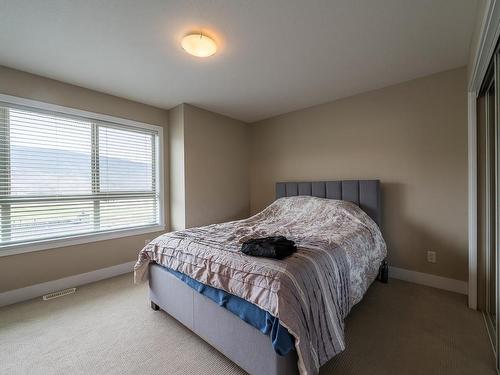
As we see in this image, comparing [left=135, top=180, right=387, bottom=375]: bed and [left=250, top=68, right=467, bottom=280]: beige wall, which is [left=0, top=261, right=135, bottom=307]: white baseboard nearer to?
[left=135, top=180, right=387, bottom=375]: bed

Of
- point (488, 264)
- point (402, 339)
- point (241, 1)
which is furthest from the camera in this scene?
point (488, 264)

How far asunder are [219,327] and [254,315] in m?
0.36

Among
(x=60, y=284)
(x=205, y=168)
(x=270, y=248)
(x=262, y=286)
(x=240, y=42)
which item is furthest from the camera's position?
(x=205, y=168)

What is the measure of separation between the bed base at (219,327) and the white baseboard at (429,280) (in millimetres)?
2180

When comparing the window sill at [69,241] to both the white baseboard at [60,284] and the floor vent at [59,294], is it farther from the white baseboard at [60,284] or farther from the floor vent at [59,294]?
the floor vent at [59,294]

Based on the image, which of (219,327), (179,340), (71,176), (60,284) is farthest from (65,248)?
(219,327)

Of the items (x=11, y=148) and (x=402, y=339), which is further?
(x=11, y=148)

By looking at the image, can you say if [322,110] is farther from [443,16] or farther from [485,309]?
[485,309]

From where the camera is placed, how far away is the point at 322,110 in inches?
132

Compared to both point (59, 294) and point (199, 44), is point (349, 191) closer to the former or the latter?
point (199, 44)

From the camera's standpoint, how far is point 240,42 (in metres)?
1.94

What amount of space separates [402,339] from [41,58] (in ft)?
13.0

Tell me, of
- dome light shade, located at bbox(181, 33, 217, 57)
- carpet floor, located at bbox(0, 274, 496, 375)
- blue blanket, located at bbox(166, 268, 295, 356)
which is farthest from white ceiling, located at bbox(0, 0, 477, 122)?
carpet floor, located at bbox(0, 274, 496, 375)

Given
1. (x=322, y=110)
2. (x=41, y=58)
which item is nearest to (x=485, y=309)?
(x=322, y=110)
